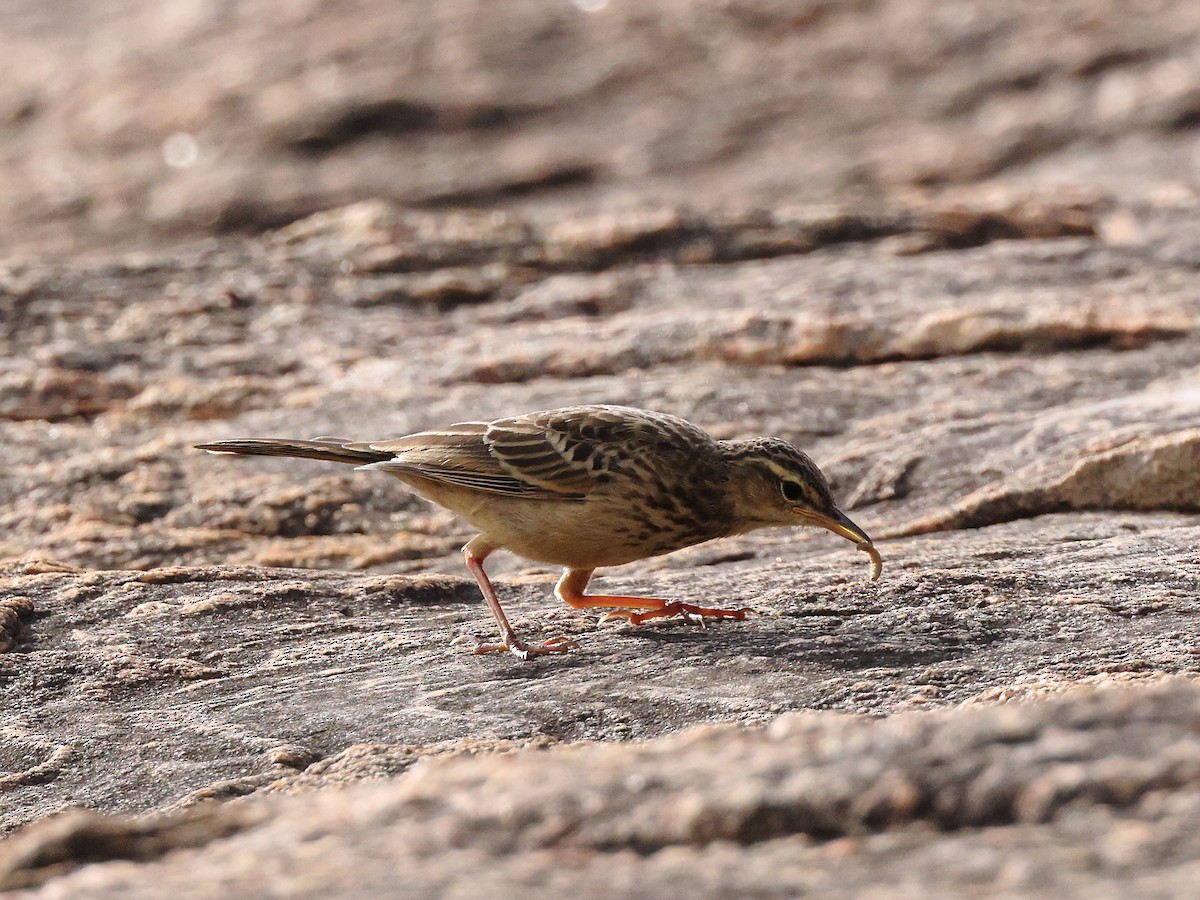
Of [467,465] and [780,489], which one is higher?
[467,465]

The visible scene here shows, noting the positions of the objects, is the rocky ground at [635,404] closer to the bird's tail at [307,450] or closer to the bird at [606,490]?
the bird at [606,490]

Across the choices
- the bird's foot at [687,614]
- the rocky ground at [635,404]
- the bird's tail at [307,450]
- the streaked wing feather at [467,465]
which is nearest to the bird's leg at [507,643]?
the rocky ground at [635,404]

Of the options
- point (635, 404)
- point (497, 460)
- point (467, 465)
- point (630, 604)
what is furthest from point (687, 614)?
point (635, 404)

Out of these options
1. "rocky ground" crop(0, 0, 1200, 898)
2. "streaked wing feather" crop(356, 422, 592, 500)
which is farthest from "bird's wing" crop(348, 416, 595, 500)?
"rocky ground" crop(0, 0, 1200, 898)

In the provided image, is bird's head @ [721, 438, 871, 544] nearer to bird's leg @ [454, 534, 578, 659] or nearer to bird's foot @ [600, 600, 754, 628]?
bird's foot @ [600, 600, 754, 628]

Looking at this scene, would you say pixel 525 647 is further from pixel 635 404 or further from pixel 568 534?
pixel 635 404

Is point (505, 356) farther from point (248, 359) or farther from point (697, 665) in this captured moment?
point (697, 665)

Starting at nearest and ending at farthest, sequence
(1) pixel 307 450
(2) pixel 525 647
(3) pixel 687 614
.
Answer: (2) pixel 525 647
(3) pixel 687 614
(1) pixel 307 450
